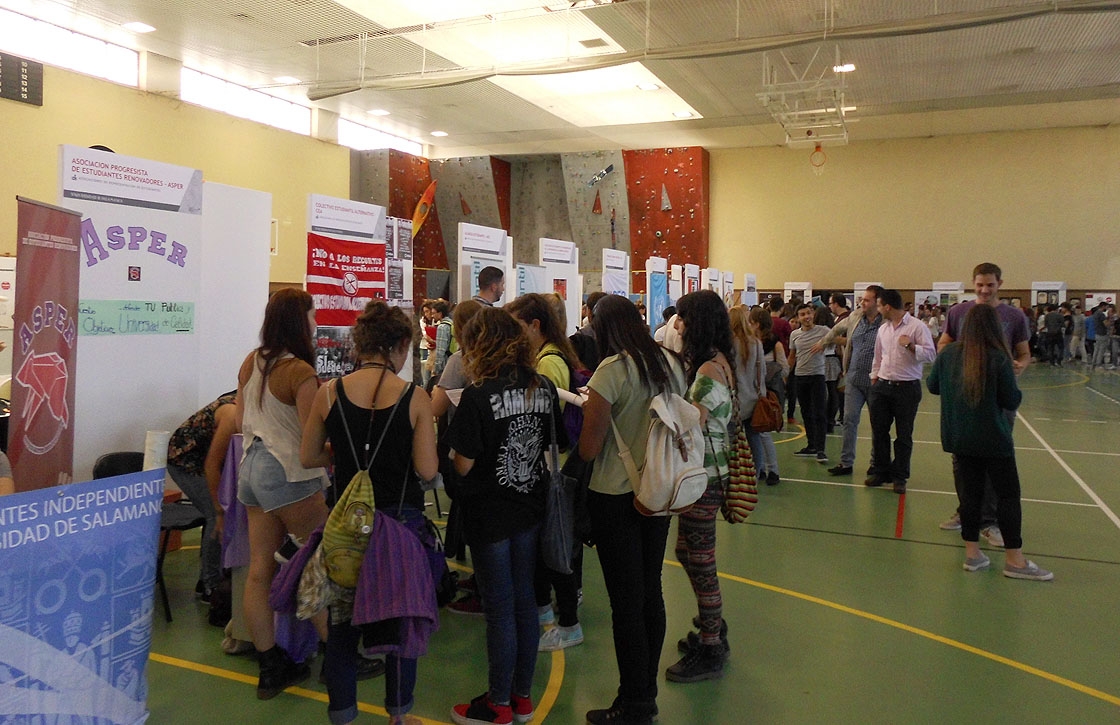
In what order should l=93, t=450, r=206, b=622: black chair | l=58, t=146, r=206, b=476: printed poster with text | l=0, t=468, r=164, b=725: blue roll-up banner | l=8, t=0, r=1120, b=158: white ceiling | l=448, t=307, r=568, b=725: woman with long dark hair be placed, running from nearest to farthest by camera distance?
l=0, t=468, r=164, b=725: blue roll-up banner
l=448, t=307, r=568, b=725: woman with long dark hair
l=93, t=450, r=206, b=622: black chair
l=58, t=146, r=206, b=476: printed poster with text
l=8, t=0, r=1120, b=158: white ceiling

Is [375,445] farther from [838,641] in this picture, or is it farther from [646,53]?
[646,53]

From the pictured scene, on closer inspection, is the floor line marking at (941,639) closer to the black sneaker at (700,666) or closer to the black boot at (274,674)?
the black sneaker at (700,666)

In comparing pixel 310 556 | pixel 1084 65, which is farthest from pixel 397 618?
pixel 1084 65

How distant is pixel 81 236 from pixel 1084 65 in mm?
14034

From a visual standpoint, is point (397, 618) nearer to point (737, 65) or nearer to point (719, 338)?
point (719, 338)

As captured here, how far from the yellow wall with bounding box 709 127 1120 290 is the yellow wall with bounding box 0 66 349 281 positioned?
9.79m

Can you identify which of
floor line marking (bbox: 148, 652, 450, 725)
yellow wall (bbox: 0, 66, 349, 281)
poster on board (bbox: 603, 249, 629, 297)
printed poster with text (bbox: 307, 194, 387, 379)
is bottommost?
floor line marking (bbox: 148, 652, 450, 725)

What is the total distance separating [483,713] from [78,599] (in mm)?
1305

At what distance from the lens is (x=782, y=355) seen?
6.73m

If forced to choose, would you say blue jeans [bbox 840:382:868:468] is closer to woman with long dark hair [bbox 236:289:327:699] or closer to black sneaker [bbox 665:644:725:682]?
black sneaker [bbox 665:644:725:682]

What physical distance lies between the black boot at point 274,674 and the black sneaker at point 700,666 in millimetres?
1434

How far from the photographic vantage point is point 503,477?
2504 millimetres

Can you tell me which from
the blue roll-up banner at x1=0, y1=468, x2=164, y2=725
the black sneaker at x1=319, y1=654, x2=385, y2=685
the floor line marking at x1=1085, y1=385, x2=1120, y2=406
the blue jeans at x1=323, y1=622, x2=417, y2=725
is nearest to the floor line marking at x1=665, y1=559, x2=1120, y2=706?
the black sneaker at x1=319, y1=654, x2=385, y2=685

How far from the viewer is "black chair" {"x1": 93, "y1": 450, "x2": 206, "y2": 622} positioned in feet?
11.7
